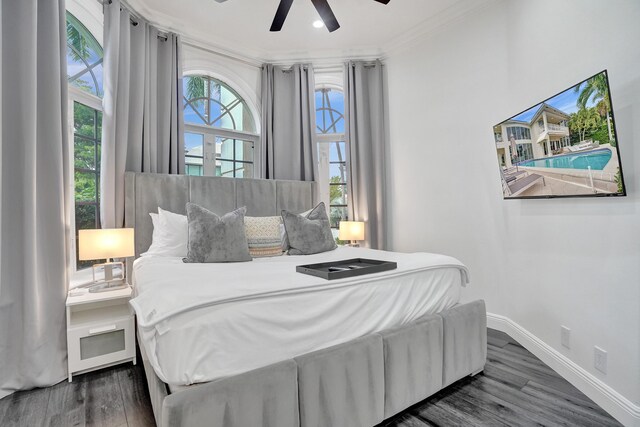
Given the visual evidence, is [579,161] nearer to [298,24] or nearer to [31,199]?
[298,24]

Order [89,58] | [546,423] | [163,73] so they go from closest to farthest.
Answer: [546,423], [89,58], [163,73]

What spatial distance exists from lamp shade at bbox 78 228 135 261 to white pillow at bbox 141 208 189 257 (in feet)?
0.75

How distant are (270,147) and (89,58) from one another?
2.01m

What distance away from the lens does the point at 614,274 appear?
1.83 m

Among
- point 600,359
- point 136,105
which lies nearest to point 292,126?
point 136,105

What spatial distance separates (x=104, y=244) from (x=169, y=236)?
469mm

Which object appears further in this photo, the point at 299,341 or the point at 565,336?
the point at 565,336

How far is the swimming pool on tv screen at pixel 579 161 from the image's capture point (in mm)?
1741

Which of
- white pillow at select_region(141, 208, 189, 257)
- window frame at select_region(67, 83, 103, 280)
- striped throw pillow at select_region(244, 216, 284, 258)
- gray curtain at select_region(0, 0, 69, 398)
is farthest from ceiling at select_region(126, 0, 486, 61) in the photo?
striped throw pillow at select_region(244, 216, 284, 258)

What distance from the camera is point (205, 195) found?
3.34 m

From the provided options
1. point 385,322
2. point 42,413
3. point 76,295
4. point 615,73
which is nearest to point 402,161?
point 615,73

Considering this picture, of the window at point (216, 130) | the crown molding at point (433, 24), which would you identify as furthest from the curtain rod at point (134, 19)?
the crown molding at point (433, 24)

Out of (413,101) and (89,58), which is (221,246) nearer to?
(89,58)

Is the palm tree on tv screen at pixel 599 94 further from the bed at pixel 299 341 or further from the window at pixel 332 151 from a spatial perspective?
the window at pixel 332 151
